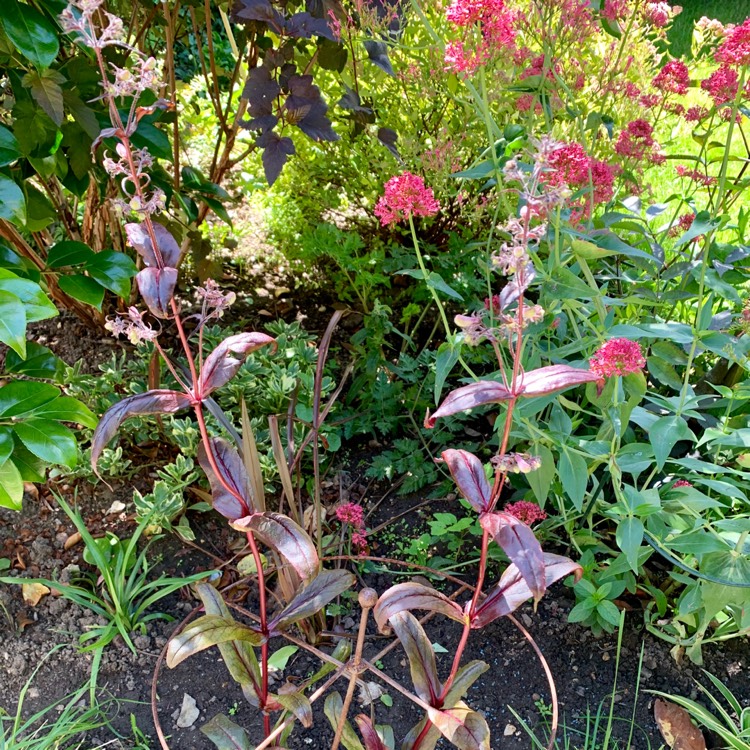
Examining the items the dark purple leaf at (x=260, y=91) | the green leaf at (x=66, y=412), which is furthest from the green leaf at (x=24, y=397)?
the dark purple leaf at (x=260, y=91)

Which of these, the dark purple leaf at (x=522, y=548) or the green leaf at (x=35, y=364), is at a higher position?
the dark purple leaf at (x=522, y=548)

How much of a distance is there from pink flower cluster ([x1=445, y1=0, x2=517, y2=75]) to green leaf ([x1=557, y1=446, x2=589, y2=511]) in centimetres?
76

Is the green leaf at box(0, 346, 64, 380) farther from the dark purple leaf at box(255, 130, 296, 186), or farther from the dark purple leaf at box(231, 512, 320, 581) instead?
the dark purple leaf at box(231, 512, 320, 581)

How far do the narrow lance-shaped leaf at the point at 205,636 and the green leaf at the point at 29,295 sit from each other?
0.56 m

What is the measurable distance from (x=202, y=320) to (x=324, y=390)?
43.9 inches

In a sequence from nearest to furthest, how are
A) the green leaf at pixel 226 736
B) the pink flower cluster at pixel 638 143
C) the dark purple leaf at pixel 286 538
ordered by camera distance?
1. the dark purple leaf at pixel 286 538
2. the green leaf at pixel 226 736
3. the pink flower cluster at pixel 638 143

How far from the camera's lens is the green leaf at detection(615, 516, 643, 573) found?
129 centimetres

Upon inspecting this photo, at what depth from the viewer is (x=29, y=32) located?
3.98ft

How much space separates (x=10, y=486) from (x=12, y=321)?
396mm

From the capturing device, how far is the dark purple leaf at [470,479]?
910 millimetres

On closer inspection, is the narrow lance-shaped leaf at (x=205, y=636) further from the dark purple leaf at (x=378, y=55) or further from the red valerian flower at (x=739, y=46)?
the dark purple leaf at (x=378, y=55)

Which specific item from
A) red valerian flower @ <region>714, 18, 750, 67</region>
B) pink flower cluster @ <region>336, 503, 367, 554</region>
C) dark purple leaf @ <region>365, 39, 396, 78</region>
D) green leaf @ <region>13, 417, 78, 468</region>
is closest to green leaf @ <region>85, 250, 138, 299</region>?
green leaf @ <region>13, 417, 78, 468</region>

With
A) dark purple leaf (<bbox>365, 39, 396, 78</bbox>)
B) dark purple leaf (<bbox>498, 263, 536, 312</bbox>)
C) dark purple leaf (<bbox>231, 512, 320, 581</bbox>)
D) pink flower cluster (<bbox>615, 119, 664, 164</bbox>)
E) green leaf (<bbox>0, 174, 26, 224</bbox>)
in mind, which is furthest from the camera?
dark purple leaf (<bbox>365, 39, 396, 78</bbox>)

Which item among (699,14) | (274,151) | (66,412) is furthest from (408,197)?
Answer: (699,14)
